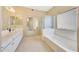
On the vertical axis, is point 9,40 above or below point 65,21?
below

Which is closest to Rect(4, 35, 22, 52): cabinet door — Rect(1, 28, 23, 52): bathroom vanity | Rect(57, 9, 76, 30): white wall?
Rect(1, 28, 23, 52): bathroom vanity

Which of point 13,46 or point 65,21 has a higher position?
point 65,21

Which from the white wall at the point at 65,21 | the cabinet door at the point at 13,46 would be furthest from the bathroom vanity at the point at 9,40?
the white wall at the point at 65,21

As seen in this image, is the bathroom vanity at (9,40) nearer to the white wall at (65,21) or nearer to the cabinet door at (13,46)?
the cabinet door at (13,46)

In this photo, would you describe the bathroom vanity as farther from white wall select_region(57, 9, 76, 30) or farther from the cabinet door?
white wall select_region(57, 9, 76, 30)

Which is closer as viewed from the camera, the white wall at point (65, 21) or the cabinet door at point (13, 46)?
the cabinet door at point (13, 46)

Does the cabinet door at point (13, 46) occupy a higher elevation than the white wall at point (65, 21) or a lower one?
lower

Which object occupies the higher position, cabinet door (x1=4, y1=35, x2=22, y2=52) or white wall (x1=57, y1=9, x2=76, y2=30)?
white wall (x1=57, y1=9, x2=76, y2=30)

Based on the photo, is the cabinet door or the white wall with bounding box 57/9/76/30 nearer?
the cabinet door

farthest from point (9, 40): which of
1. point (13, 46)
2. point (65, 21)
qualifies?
point (65, 21)

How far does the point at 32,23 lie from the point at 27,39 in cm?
25

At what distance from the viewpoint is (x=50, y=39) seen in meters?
1.63

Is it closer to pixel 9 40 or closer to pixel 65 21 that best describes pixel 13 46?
pixel 9 40
